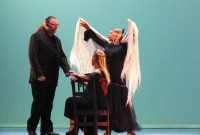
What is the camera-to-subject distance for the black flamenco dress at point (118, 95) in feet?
18.7

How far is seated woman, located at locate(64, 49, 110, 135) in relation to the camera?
5238mm

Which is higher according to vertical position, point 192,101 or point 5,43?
point 5,43

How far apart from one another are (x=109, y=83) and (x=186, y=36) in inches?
95.5

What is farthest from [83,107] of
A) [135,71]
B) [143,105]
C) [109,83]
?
[143,105]

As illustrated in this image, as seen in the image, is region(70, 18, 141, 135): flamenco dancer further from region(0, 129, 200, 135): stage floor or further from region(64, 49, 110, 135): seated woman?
region(0, 129, 200, 135): stage floor

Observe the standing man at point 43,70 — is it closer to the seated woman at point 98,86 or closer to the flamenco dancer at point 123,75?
the seated woman at point 98,86

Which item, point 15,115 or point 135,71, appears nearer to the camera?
point 135,71

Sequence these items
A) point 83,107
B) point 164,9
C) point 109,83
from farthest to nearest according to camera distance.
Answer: point 164,9
point 109,83
point 83,107

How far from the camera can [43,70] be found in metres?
5.55

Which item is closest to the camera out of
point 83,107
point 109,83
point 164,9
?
point 83,107

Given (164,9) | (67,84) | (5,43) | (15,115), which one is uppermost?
(164,9)

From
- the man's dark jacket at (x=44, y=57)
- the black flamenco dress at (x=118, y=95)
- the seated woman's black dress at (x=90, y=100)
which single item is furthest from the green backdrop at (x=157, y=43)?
the seated woman's black dress at (x=90, y=100)

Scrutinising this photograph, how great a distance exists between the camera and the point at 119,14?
7.74 meters

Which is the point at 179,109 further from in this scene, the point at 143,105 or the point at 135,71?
the point at 135,71
